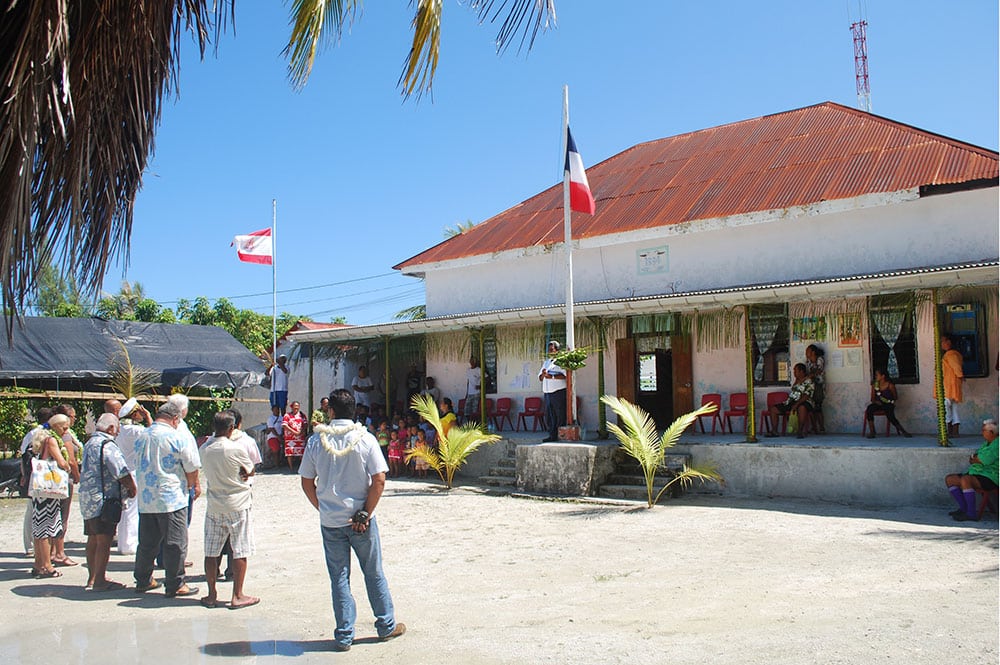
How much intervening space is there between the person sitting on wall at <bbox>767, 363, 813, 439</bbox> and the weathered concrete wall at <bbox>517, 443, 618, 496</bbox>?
2.90 metres

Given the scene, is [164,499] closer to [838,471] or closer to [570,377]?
[570,377]

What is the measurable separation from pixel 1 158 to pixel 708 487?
35.6 ft

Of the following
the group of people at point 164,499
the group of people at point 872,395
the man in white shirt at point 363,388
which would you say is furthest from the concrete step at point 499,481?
the group of people at point 164,499

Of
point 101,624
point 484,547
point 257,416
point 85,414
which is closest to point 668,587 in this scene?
point 484,547

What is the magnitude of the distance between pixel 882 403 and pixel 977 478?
9.60 feet

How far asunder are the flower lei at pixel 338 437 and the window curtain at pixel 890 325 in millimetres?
9570

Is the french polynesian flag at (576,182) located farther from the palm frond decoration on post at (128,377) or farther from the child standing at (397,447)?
the palm frond decoration on post at (128,377)

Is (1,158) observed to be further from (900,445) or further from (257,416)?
(257,416)

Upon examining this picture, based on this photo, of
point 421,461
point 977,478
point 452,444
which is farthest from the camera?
point 421,461

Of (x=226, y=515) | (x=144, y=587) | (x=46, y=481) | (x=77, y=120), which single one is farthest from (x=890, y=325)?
(x=77, y=120)

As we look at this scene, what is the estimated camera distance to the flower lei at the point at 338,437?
18.2 ft

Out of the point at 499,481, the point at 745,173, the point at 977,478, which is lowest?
the point at 499,481

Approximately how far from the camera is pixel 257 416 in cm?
2412

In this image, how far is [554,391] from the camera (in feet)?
44.1
